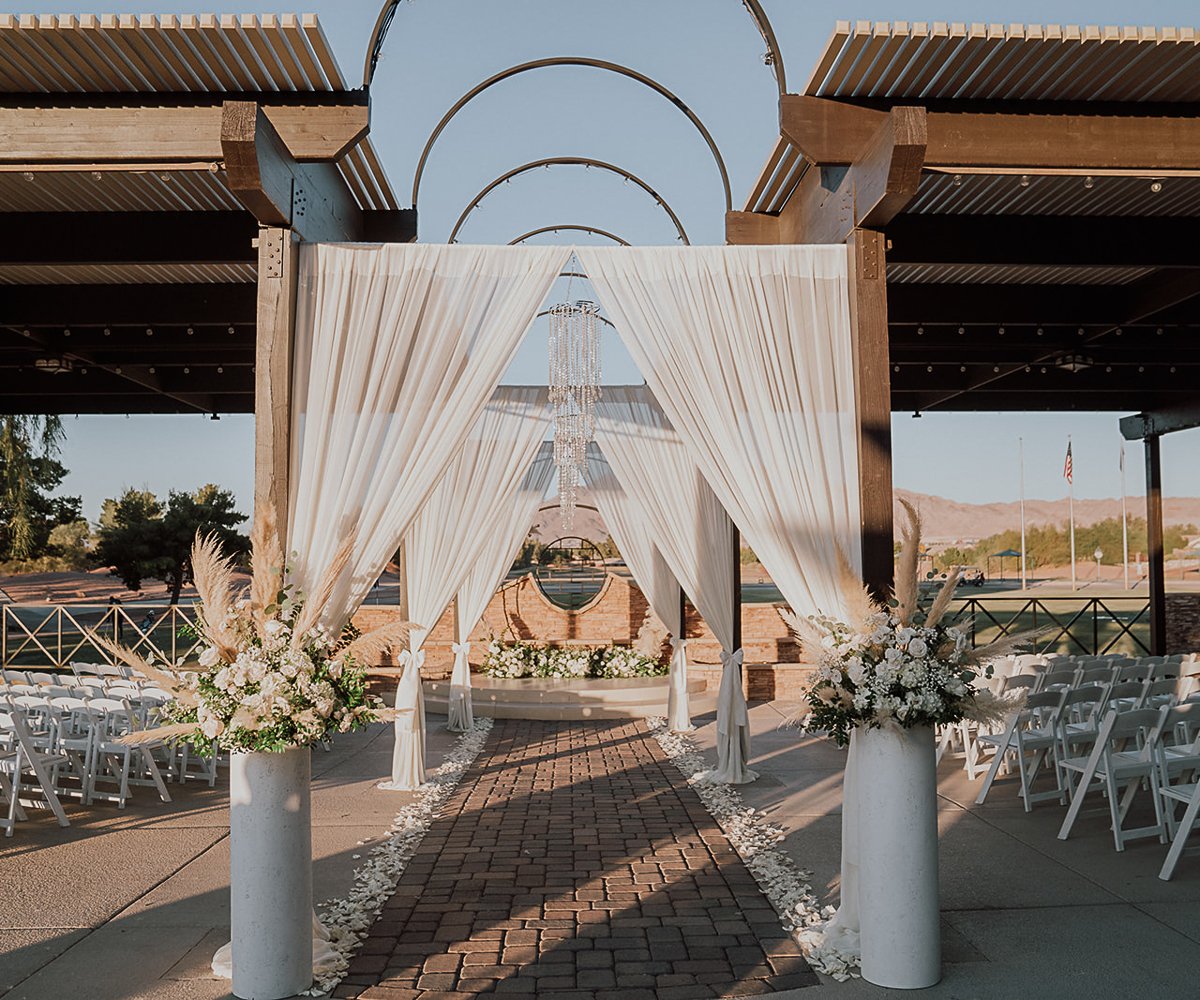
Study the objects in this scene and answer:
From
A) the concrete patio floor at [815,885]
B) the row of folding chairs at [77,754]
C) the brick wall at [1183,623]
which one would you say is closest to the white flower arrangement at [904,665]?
the concrete patio floor at [815,885]

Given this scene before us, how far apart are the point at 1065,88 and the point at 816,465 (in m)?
2.29

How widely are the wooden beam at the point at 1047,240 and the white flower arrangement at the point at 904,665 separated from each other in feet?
10.0

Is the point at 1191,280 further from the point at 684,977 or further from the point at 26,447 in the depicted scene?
the point at 26,447

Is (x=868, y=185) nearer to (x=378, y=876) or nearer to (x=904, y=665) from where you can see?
(x=904, y=665)

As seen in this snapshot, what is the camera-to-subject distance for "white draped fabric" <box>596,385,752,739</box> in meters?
8.06

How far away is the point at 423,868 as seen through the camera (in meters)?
5.55

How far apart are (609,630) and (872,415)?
918cm

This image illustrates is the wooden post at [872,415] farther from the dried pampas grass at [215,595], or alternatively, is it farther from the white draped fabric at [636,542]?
the white draped fabric at [636,542]

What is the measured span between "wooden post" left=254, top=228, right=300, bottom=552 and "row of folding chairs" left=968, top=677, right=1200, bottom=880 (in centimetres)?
465

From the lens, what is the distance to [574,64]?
6402 millimetres

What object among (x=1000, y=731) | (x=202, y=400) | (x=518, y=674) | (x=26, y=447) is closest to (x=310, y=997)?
(x=1000, y=731)

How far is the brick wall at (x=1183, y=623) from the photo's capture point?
15.0 m

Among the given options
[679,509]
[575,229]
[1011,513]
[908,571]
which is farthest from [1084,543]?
[908,571]

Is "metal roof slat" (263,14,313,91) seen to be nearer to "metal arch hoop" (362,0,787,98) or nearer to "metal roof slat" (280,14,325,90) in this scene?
"metal roof slat" (280,14,325,90)
